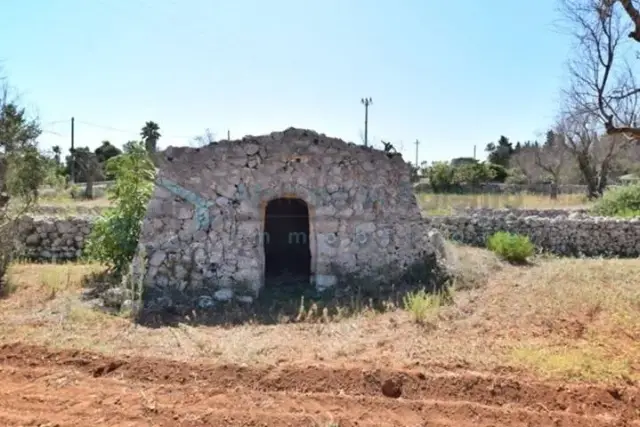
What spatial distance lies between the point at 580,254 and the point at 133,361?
12527mm

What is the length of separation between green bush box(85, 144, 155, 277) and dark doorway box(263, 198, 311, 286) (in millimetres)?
2534

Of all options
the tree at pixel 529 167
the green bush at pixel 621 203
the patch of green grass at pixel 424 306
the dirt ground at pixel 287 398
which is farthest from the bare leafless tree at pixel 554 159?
the dirt ground at pixel 287 398

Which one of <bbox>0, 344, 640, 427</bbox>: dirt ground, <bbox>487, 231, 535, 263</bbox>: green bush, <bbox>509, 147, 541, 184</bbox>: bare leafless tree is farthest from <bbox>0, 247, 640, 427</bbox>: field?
<bbox>509, 147, 541, 184</bbox>: bare leafless tree

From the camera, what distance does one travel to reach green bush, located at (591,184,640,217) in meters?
17.0

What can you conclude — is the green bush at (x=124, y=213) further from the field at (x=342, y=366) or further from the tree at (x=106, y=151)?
the tree at (x=106, y=151)

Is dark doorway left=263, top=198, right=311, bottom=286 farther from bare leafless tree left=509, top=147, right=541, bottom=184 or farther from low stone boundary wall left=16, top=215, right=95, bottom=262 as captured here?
bare leafless tree left=509, top=147, right=541, bottom=184

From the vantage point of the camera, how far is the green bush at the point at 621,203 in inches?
668

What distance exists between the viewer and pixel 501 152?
50500 millimetres

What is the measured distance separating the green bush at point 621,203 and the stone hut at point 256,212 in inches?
458

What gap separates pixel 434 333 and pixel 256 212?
370 cm

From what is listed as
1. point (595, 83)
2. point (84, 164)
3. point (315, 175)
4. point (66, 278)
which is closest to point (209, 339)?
point (315, 175)

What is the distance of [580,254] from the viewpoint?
13.6 metres

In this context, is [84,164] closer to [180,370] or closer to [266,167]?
[266,167]

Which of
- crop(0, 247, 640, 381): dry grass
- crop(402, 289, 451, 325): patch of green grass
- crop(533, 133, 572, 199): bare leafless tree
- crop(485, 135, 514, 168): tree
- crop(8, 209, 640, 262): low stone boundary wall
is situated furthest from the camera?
crop(485, 135, 514, 168): tree
